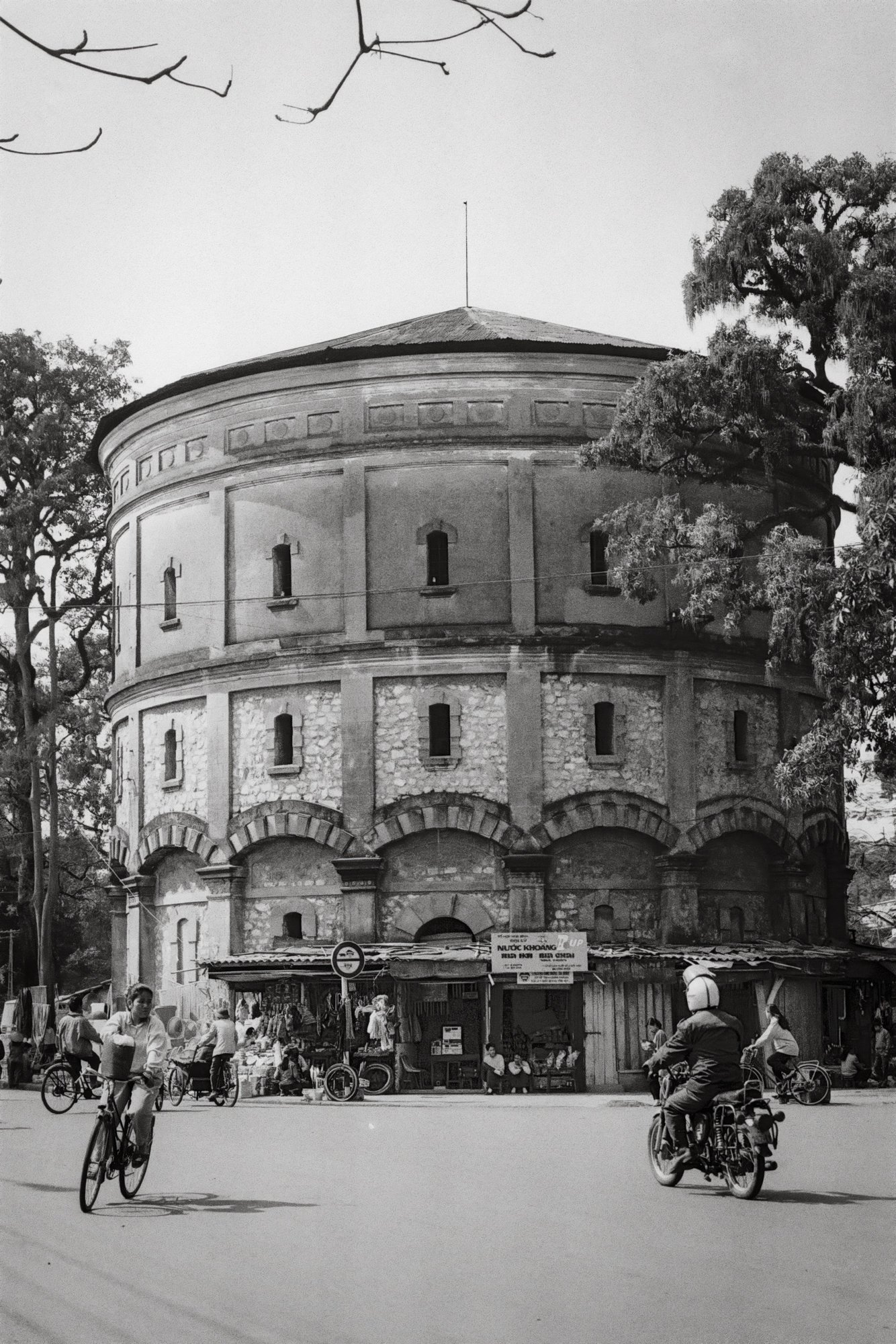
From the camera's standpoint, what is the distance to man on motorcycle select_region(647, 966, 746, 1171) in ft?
41.7

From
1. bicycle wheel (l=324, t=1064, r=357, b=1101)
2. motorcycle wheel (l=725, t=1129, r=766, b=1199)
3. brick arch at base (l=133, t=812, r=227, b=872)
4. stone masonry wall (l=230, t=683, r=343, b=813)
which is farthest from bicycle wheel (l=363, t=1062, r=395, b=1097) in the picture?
motorcycle wheel (l=725, t=1129, r=766, b=1199)

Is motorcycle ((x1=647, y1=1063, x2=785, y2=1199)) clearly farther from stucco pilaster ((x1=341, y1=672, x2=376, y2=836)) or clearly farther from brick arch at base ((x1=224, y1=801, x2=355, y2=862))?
brick arch at base ((x1=224, y1=801, x2=355, y2=862))

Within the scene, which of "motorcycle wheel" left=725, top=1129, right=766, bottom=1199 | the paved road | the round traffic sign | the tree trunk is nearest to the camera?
the paved road

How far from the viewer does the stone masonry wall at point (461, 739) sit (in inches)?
1337

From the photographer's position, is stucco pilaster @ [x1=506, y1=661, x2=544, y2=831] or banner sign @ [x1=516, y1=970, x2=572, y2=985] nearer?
banner sign @ [x1=516, y1=970, x2=572, y2=985]

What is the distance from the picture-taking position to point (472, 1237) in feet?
34.8

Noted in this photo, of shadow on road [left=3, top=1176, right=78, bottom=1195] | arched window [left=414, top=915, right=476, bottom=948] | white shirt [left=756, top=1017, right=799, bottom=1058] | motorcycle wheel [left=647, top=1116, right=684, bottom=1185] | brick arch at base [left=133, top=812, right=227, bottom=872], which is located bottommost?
shadow on road [left=3, top=1176, right=78, bottom=1195]

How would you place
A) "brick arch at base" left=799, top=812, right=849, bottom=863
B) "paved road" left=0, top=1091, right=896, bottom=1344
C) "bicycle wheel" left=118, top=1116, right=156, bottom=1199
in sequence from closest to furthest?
"paved road" left=0, top=1091, right=896, bottom=1344
"bicycle wheel" left=118, top=1116, right=156, bottom=1199
"brick arch at base" left=799, top=812, right=849, bottom=863

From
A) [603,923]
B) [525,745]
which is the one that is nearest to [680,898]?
[603,923]

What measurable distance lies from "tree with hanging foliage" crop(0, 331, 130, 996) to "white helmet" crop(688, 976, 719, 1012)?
1232 inches

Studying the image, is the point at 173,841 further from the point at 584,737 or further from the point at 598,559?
the point at 598,559

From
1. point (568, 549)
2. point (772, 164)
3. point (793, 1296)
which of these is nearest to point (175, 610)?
point (568, 549)

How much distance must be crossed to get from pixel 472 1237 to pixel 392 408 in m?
26.0

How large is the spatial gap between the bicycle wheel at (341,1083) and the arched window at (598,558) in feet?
37.4
